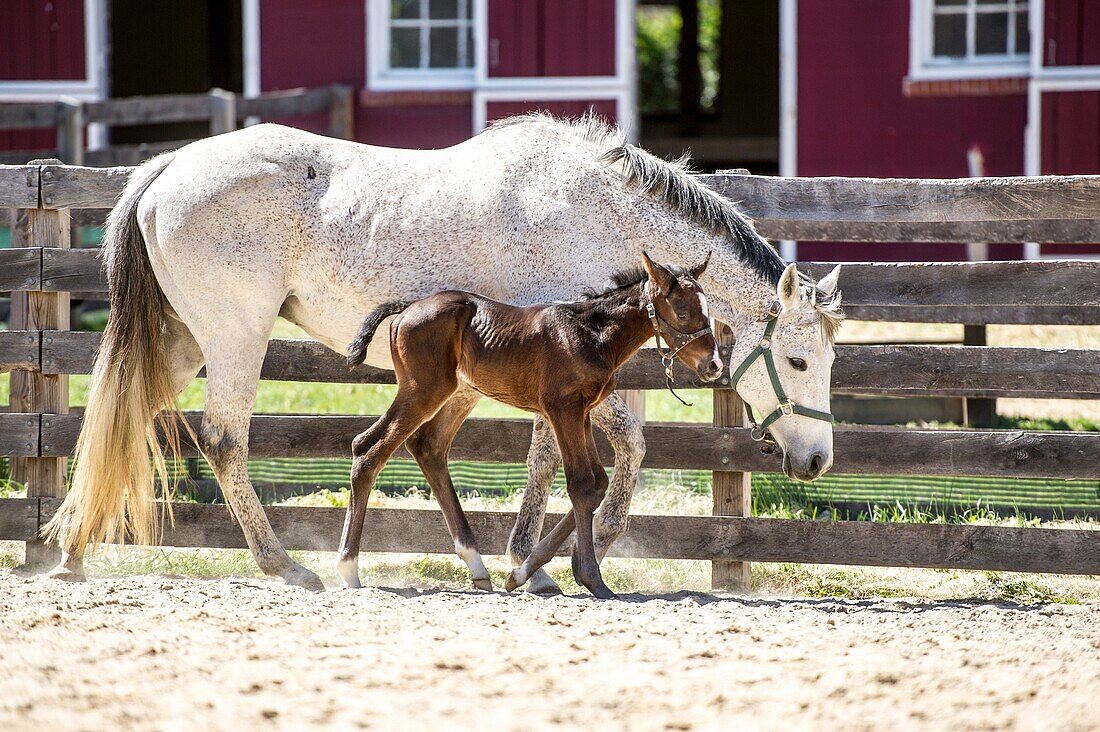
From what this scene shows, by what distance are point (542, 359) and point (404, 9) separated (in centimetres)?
764

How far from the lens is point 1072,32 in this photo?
9625 mm

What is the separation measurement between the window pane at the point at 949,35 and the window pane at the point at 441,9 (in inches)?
172

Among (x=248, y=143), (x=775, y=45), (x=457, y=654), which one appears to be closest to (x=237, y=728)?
(x=457, y=654)

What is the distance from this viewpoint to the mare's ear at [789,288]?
414 cm

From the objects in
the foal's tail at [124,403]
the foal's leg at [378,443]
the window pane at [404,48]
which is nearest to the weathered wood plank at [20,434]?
the foal's tail at [124,403]

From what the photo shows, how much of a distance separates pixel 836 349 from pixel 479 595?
180 cm

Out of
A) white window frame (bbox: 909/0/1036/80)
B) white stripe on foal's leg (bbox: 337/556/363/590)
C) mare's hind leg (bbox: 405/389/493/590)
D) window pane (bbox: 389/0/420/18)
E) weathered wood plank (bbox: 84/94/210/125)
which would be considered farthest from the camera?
window pane (bbox: 389/0/420/18)

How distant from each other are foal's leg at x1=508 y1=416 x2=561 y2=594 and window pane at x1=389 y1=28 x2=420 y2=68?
7167 mm

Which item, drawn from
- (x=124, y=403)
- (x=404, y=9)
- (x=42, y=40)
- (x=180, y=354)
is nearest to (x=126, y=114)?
(x=42, y=40)

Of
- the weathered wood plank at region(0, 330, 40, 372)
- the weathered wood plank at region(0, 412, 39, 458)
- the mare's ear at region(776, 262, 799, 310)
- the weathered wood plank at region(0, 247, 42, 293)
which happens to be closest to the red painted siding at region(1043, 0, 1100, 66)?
the mare's ear at region(776, 262, 799, 310)

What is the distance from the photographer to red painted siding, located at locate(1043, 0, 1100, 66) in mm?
9570

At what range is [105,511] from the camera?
4.57 metres

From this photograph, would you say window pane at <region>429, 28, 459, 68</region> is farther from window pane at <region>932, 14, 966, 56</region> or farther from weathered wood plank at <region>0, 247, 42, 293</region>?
weathered wood plank at <region>0, 247, 42, 293</region>

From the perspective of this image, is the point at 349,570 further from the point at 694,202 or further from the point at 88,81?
the point at 88,81
